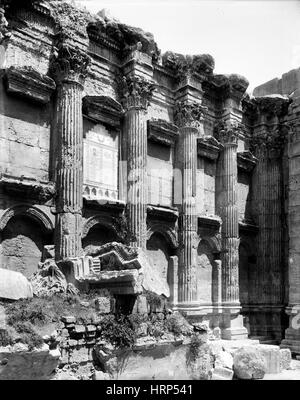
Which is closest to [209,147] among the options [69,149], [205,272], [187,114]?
[187,114]

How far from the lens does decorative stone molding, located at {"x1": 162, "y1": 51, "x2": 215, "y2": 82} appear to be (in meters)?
15.7

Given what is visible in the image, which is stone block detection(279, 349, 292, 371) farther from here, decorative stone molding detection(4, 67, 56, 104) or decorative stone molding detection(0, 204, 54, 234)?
decorative stone molding detection(4, 67, 56, 104)

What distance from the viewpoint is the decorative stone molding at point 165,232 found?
47.5ft

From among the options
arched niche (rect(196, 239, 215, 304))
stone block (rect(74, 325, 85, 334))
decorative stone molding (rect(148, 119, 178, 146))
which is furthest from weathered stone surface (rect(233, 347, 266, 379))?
decorative stone molding (rect(148, 119, 178, 146))

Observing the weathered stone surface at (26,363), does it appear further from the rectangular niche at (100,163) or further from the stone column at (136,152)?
the stone column at (136,152)

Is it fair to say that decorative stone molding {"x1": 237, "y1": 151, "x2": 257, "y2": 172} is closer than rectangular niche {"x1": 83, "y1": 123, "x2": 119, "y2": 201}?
No

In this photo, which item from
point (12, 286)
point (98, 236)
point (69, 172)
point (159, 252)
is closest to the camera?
point (12, 286)

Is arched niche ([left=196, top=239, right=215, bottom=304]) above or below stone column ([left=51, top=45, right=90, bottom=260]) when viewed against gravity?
below

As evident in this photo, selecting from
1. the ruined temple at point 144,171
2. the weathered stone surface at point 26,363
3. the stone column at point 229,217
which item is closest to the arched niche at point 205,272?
the ruined temple at point 144,171

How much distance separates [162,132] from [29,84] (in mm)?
5000

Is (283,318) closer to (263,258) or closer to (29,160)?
(263,258)

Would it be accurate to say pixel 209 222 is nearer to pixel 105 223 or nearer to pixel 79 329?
pixel 105 223

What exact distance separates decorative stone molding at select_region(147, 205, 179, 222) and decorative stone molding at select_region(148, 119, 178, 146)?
2.24 meters

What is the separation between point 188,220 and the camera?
15.3m
